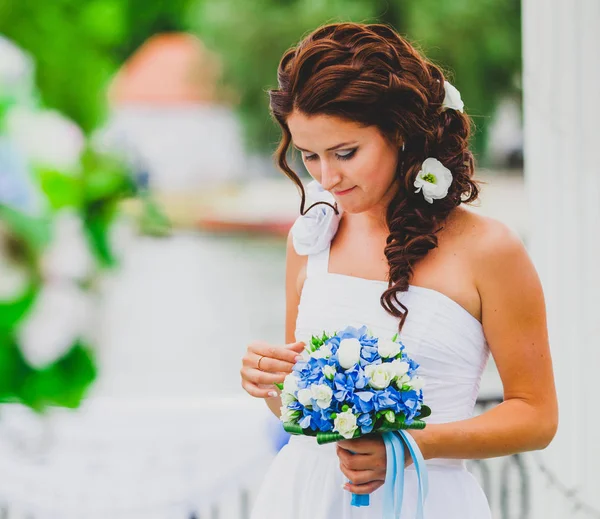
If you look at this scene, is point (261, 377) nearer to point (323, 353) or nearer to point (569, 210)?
point (323, 353)

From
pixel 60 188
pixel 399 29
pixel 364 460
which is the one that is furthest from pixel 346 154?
pixel 399 29

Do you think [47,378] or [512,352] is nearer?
[47,378]

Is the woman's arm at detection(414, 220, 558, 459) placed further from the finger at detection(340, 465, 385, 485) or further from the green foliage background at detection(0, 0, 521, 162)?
the green foliage background at detection(0, 0, 521, 162)

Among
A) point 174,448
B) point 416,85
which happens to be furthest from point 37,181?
point 174,448

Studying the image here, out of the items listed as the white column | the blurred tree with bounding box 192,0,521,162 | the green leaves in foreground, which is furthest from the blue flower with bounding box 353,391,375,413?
the blurred tree with bounding box 192,0,521,162

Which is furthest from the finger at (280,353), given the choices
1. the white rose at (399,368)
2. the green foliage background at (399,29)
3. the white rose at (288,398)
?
the green foliage background at (399,29)

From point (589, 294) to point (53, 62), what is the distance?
2.38 meters

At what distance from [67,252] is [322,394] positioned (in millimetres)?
873

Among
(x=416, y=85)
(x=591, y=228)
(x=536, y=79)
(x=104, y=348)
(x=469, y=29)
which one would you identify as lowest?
(x=104, y=348)

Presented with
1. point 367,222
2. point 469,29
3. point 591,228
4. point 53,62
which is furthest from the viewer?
point 469,29

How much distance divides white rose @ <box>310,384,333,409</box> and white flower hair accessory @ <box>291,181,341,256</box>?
42 centimetres

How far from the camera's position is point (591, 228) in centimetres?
256

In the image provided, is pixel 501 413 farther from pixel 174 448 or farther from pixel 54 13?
pixel 174 448

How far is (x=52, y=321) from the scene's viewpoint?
0.39 m
